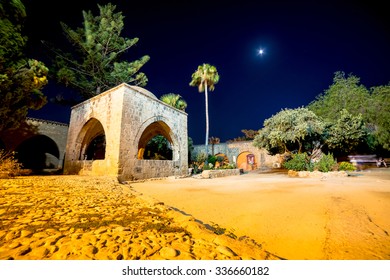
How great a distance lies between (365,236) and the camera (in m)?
1.80

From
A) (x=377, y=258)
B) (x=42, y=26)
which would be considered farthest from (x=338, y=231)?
(x=42, y=26)

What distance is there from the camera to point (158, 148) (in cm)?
1579

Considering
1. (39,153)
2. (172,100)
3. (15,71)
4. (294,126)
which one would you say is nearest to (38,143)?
(39,153)

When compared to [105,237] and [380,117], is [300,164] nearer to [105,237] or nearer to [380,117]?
[105,237]

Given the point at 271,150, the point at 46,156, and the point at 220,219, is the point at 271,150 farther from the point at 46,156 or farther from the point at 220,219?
the point at 46,156

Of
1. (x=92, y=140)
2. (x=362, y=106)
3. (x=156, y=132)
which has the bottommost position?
(x=92, y=140)

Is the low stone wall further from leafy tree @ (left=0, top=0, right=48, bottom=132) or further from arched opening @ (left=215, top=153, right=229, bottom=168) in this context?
leafy tree @ (left=0, top=0, right=48, bottom=132)

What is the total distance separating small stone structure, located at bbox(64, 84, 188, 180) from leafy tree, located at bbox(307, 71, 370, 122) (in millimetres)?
16957

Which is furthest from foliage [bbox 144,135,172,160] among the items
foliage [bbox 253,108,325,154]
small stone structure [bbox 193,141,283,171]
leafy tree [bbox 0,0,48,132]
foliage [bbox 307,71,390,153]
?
foliage [bbox 307,71,390,153]

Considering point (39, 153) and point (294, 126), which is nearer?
point (294, 126)

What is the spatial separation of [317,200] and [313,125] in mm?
10483

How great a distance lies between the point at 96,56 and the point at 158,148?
9309 millimetres

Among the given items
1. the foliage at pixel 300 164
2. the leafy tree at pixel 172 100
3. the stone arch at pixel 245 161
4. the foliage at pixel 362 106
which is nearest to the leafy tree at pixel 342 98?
the foliage at pixel 362 106

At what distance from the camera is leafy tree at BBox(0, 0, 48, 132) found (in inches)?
250
